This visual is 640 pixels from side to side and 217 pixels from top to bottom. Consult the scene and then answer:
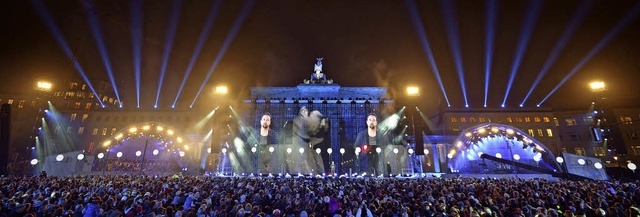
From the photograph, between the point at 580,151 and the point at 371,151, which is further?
the point at 580,151

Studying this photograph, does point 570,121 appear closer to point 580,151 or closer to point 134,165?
point 580,151

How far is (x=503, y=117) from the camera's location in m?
47.1

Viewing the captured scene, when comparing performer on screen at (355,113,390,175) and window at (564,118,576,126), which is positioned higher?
window at (564,118,576,126)

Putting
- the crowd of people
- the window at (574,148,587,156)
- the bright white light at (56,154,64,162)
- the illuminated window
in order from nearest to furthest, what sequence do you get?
the bright white light at (56,154,64,162) < the crowd of people < the illuminated window < the window at (574,148,587,156)

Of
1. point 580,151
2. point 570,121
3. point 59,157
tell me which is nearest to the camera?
point 59,157

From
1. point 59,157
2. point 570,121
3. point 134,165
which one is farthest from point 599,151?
point 59,157

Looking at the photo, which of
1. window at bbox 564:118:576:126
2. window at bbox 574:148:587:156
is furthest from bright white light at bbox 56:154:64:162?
window at bbox 564:118:576:126

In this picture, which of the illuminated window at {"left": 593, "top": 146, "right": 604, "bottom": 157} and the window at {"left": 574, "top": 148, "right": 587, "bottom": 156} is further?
the window at {"left": 574, "top": 148, "right": 587, "bottom": 156}

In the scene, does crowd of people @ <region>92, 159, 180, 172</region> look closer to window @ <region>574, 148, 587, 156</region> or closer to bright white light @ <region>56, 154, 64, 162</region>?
bright white light @ <region>56, 154, 64, 162</region>

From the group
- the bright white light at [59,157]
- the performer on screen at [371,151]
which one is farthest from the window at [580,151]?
the bright white light at [59,157]

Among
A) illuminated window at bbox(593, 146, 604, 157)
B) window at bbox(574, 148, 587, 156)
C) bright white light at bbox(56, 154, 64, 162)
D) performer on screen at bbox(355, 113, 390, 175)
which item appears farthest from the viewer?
window at bbox(574, 148, 587, 156)

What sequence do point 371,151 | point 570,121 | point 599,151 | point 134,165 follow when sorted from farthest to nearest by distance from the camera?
point 570,121 < point 599,151 < point 134,165 < point 371,151

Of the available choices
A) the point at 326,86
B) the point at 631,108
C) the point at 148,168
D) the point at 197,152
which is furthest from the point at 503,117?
the point at 148,168

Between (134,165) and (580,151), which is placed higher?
(580,151)
